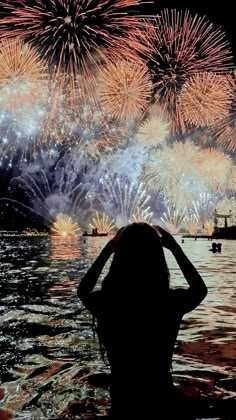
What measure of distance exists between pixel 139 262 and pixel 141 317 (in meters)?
0.46

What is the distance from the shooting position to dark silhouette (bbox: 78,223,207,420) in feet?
11.5

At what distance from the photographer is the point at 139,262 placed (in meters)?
3.50

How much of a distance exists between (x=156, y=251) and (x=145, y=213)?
7642 cm

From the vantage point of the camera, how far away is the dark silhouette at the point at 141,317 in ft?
11.5

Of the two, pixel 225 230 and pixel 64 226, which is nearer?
pixel 225 230

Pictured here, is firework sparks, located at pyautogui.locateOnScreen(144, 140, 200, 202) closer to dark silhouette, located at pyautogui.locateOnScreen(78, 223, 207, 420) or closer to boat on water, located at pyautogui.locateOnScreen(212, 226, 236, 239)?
boat on water, located at pyautogui.locateOnScreen(212, 226, 236, 239)

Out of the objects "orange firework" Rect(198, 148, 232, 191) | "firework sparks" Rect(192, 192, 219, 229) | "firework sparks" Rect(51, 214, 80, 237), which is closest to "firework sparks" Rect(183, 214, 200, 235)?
"firework sparks" Rect(192, 192, 219, 229)

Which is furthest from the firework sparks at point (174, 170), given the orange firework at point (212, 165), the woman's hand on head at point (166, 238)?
the woman's hand on head at point (166, 238)

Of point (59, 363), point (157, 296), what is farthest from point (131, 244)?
point (59, 363)

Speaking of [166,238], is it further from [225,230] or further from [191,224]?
[191,224]

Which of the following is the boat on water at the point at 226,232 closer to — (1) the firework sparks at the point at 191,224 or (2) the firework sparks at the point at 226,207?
(2) the firework sparks at the point at 226,207

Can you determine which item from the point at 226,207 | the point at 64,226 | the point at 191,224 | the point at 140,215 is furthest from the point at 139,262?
the point at 64,226

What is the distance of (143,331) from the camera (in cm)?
367

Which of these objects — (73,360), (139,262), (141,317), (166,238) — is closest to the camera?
(139,262)
